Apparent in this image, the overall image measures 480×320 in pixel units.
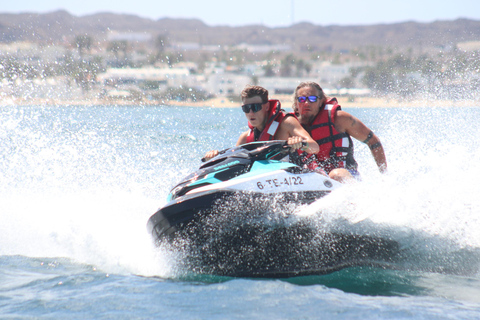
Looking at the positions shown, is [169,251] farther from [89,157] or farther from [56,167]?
[89,157]

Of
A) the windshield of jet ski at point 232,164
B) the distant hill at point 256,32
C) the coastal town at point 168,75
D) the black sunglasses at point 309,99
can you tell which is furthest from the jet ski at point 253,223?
the distant hill at point 256,32

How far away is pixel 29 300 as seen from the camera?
330 cm

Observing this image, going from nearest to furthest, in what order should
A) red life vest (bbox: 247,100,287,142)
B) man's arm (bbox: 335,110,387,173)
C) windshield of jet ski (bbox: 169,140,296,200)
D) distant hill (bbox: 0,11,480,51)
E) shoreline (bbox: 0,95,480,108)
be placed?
windshield of jet ski (bbox: 169,140,296,200) → red life vest (bbox: 247,100,287,142) → man's arm (bbox: 335,110,387,173) → shoreline (bbox: 0,95,480,108) → distant hill (bbox: 0,11,480,51)

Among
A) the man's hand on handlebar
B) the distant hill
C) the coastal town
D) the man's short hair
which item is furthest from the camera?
the distant hill

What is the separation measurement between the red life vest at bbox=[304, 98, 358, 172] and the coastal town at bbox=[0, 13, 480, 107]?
11835 millimetres

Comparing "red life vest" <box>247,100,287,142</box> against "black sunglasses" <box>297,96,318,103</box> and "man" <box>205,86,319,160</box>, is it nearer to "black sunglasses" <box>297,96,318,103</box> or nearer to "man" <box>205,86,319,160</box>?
"man" <box>205,86,319,160</box>

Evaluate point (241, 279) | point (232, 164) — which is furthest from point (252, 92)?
point (241, 279)

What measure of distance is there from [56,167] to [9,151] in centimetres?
165

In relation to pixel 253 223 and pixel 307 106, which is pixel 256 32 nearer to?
pixel 307 106

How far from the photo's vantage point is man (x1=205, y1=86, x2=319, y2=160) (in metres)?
4.29

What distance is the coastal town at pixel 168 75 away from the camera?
1880 centimetres

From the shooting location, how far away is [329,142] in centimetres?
475

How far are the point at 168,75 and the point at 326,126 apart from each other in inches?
1041

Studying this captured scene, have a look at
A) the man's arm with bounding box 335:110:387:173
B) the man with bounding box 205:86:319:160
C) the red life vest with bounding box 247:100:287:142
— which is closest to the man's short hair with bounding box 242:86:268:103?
the man with bounding box 205:86:319:160
